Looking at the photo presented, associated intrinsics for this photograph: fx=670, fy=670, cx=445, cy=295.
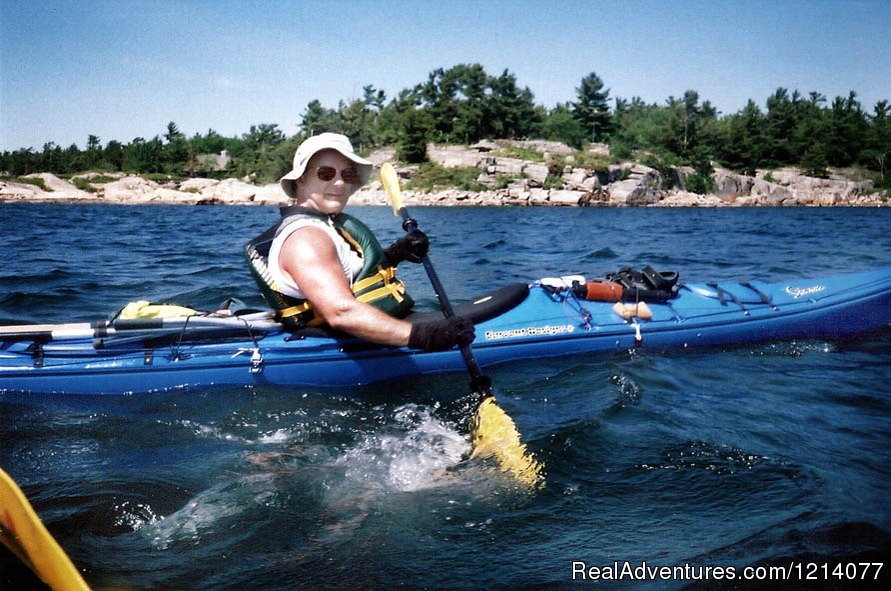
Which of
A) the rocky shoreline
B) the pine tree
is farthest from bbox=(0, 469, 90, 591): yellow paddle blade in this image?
the pine tree

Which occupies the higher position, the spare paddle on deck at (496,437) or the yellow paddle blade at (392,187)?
the yellow paddle blade at (392,187)

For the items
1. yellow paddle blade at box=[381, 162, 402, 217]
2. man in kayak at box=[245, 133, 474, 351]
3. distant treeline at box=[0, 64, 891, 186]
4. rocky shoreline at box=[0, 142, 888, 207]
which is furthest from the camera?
distant treeline at box=[0, 64, 891, 186]

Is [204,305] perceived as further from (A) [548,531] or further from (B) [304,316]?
(A) [548,531]

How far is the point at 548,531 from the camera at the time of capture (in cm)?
272

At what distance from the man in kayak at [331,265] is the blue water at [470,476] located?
0.52 m

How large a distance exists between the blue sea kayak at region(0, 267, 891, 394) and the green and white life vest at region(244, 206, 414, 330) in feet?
0.50

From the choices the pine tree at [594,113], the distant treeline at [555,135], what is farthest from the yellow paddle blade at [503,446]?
the pine tree at [594,113]

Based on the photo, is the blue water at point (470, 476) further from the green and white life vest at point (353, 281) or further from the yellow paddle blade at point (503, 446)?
the green and white life vest at point (353, 281)

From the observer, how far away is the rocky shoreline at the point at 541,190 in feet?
152

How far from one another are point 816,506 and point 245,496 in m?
2.47

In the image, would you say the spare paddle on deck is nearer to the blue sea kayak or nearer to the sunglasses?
the blue sea kayak

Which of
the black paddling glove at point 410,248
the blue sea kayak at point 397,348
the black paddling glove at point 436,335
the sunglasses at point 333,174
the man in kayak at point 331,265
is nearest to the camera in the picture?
the man in kayak at point 331,265

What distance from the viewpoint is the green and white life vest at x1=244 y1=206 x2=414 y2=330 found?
4020 mm

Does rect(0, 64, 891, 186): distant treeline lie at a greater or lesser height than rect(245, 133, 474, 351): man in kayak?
greater
